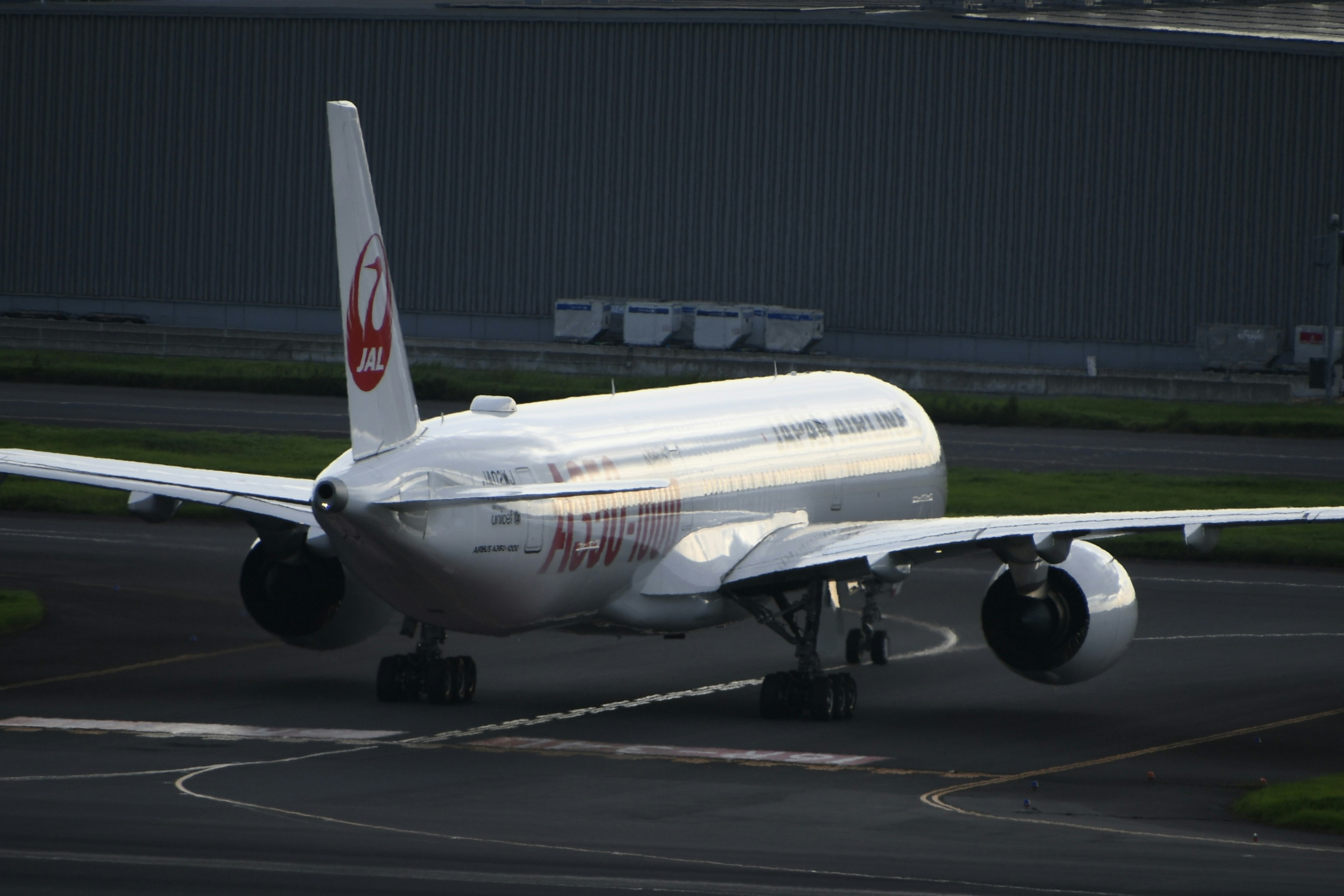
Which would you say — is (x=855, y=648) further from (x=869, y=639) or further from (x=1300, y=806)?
(x=1300, y=806)

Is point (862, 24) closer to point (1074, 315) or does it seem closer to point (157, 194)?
point (1074, 315)

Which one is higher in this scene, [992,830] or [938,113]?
[938,113]

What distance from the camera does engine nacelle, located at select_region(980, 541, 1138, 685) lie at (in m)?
28.0

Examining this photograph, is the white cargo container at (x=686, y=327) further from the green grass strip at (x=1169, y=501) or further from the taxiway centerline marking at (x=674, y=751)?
the taxiway centerline marking at (x=674, y=751)

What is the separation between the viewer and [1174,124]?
272 feet

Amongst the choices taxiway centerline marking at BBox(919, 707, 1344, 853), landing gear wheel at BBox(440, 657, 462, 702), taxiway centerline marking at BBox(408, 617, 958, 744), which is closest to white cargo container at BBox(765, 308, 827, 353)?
taxiway centerline marking at BBox(408, 617, 958, 744)

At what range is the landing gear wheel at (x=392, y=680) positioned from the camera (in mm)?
28516

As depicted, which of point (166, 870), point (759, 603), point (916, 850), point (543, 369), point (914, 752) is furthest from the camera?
point (543, 369)

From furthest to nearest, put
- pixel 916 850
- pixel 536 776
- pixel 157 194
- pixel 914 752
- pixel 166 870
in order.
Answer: pixel 157 194, pixel 914 752, pixel 536 776, pixel 916 850, pixel 166 870

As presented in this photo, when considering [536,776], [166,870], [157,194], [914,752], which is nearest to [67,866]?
[166,870]

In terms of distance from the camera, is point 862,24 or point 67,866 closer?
point 67,866

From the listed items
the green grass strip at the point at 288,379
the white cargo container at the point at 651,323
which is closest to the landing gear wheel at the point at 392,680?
the green grass strip at the point at 288,379

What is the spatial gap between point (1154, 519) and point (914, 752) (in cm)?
437

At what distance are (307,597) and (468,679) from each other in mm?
2884
